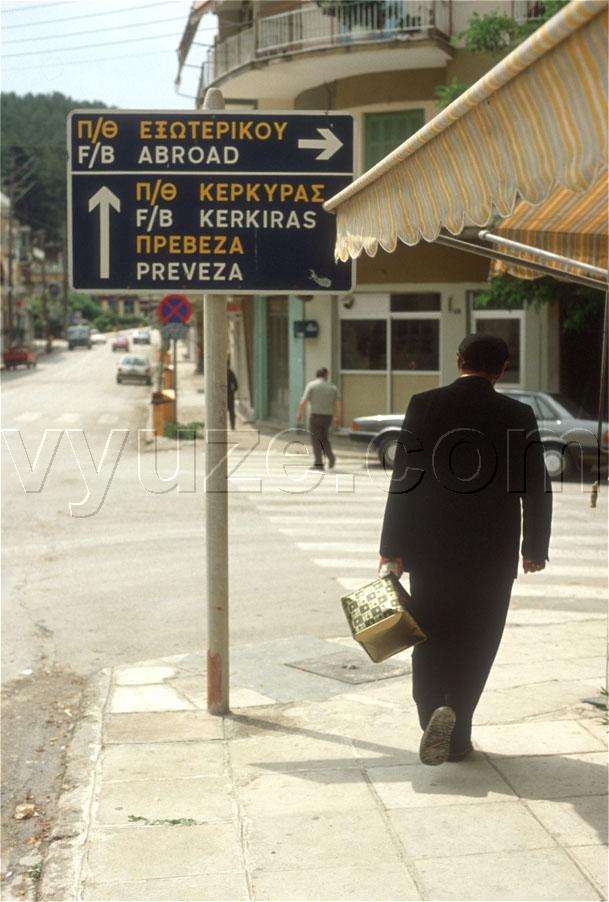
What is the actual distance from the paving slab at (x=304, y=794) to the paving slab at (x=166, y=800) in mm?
101

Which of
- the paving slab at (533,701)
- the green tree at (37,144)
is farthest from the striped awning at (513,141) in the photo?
the green tree at (37,144)

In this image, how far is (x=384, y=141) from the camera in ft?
85.8

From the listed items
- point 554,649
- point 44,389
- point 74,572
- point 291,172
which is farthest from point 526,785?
point 44,389

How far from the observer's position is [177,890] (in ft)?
13.4

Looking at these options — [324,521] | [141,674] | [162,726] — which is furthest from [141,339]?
[162,726]

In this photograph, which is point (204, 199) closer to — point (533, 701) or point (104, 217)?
point (104, 217)

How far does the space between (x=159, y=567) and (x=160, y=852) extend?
675cm

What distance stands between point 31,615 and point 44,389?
41700 mm

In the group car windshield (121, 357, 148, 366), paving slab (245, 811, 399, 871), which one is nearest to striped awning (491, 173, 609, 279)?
paving slab (245, 811, 399, 871)

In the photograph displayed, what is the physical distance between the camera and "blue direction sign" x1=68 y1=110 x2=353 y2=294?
19.6ft

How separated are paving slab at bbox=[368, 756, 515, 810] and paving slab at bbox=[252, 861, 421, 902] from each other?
2.08 feet

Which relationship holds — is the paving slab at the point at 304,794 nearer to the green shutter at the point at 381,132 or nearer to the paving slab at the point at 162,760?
the paving slab at the point at 162,760

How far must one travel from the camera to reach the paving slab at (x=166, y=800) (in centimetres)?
480

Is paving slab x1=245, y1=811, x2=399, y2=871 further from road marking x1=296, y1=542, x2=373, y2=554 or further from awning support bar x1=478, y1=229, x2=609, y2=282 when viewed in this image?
road marking x1=296, y1=542, x2=373, y2=554
